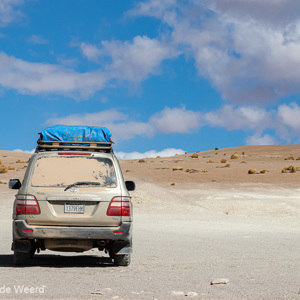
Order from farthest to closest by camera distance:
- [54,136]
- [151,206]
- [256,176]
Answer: [256,176] → [151,206] → [54,136]

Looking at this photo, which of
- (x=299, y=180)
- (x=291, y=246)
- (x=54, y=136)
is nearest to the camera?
(x=54, y=136)

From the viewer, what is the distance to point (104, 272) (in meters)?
9.43

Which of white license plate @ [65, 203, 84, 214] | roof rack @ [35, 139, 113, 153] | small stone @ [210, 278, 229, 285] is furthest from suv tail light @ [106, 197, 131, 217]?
small stone @ [210, 278, 229, 285]

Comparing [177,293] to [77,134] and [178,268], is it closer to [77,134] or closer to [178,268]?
[178,268]

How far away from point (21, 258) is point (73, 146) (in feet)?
7.20

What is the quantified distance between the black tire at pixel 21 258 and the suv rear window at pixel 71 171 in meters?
1.32

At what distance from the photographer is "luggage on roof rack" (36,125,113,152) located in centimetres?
1046

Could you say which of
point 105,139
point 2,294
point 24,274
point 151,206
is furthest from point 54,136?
point 151,206

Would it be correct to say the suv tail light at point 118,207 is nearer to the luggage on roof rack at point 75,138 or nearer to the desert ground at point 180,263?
the desert ground at point 180,263

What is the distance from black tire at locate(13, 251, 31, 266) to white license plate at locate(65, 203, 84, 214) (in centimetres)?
121

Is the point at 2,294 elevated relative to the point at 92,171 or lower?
lower

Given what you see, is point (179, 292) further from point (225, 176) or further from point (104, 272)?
point (225, 176)

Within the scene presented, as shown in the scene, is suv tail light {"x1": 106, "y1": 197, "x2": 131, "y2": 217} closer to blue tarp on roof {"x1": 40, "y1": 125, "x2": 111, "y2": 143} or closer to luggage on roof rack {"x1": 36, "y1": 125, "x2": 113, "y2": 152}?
luggage on roof rack {"x1": 36, "y1": 125, "x2": 113, "y2": 152}

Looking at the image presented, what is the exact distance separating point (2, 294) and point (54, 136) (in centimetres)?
398
